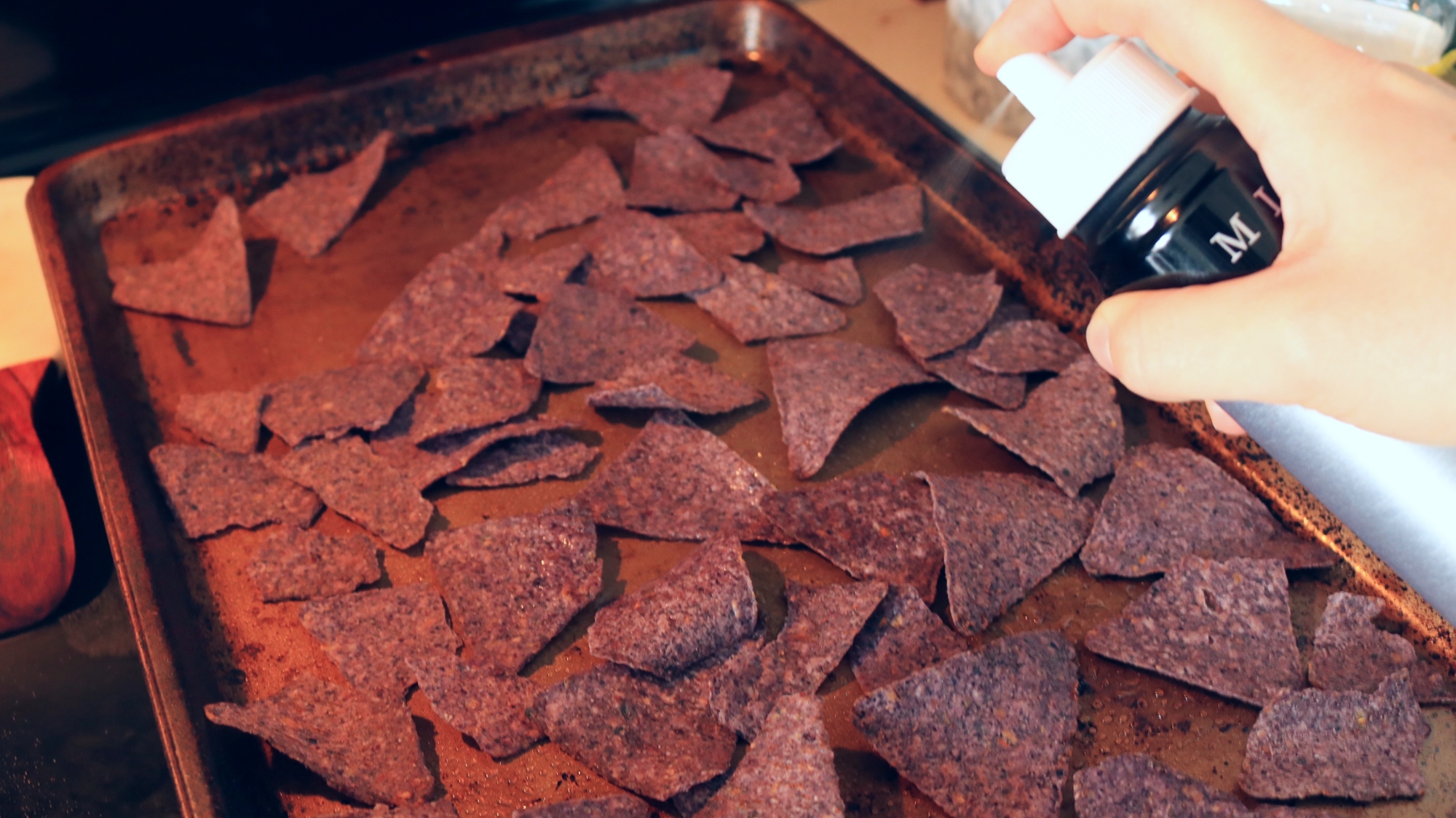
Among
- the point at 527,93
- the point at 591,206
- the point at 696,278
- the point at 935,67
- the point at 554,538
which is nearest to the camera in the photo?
the point at 554,538

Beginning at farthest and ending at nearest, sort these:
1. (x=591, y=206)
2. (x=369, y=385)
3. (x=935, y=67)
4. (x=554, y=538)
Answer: (x=935, y=67)
(x=591, y=206)
(x=369, y=385)
(x=554, y=538)

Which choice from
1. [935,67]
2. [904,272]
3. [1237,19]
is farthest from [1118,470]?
[935,67]

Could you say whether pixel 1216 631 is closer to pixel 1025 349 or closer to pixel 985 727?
pixel 985 727

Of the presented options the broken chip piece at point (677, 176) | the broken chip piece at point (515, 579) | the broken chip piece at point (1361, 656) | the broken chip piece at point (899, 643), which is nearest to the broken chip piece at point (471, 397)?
the broken chip piece at point (515, 579)

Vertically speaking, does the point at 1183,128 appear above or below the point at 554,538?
above

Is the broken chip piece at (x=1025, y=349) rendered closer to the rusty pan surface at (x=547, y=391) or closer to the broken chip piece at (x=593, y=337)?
the rusty pan surface at (x=547, y=391)

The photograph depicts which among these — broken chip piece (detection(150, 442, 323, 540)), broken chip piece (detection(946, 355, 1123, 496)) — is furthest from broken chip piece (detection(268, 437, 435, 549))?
broken chip piece (detection(946, 355, 1123, 496))

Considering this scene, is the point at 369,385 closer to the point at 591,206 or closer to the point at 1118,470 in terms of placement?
the point at 591,206
